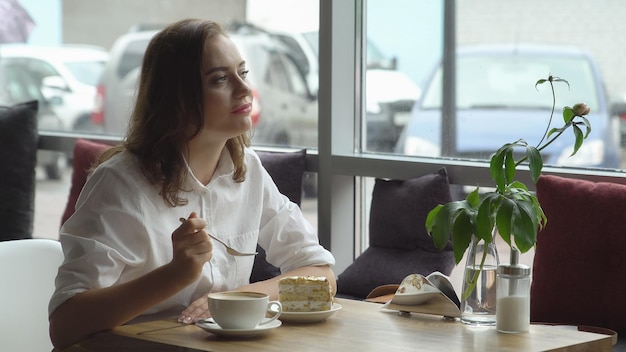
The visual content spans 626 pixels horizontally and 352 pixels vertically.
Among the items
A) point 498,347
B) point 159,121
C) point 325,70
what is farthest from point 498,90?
point 498,347

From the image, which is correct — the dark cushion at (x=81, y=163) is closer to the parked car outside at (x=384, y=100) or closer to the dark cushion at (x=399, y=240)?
the parked car outside at (x=384, y=100)

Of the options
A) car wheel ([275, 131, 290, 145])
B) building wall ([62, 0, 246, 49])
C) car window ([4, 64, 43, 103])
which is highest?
building wall ([62, 0, 246, 49])

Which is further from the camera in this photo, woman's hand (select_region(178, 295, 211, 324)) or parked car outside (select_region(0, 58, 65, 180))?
parked car outside (select_region(0, 58, 65, 180))

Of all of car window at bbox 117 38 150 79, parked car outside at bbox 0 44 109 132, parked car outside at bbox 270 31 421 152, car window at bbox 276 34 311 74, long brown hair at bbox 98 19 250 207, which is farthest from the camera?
parked car outside at bbox 0 44 109 132

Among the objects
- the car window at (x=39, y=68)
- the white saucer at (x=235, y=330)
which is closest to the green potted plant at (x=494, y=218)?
the white saucer at (x=235, y=330)

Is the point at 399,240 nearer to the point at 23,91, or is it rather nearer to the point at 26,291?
the point at 26,291

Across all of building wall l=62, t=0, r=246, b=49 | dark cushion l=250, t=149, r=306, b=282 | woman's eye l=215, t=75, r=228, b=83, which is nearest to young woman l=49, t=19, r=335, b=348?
woman's eye l=215, t=75, r=228, b=83

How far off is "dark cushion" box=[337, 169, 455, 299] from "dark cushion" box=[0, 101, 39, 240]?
158cm

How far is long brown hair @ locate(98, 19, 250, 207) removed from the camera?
236 cm

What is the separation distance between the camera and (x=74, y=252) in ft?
6.97

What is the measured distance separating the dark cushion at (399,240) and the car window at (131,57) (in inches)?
72.3

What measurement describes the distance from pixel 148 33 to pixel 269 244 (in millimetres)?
2543

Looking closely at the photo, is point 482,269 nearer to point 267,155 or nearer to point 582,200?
point 582,200

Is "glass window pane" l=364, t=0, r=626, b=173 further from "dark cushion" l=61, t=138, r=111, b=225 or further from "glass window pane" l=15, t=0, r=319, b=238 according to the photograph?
"dark cushion" l=61, t=138, r=111, b=225
